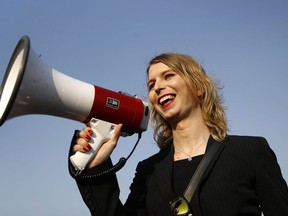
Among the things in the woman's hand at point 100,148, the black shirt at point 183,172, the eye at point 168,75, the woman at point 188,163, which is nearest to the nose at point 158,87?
the woman at point 188,163

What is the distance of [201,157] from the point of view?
2988mm

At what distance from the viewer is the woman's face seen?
323cm

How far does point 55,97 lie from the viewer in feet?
10.1

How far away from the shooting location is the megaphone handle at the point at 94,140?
3059 mm

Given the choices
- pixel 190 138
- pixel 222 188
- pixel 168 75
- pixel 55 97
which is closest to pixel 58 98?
pixel 55 97

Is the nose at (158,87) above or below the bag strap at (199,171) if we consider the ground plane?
above

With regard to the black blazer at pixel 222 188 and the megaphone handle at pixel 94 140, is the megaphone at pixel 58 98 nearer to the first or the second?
the megaphone handle at pixel 94 140

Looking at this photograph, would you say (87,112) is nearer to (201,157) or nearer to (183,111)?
(183,111)

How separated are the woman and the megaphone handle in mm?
43

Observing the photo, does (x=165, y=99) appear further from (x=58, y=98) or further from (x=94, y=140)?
(x=58, y=98)

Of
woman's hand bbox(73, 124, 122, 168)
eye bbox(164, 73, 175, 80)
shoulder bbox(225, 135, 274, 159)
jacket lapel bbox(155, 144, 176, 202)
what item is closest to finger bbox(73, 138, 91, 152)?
woman's hand bbox(73, 124, 122, 168)

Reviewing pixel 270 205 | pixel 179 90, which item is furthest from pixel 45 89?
pixel 270 205

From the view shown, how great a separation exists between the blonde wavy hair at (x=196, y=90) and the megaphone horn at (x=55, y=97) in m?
0.20

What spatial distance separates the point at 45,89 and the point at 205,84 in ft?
4.43
